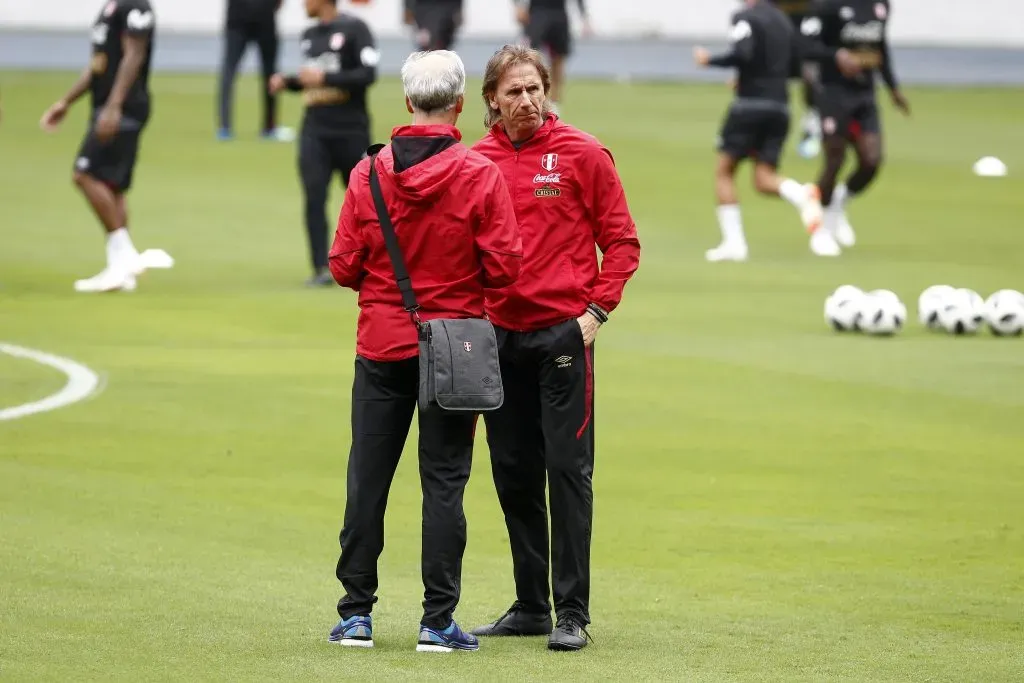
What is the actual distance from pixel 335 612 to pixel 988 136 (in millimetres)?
25214

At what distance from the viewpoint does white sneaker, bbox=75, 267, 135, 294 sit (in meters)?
16.8

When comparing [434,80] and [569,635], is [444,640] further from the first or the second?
[434,80]

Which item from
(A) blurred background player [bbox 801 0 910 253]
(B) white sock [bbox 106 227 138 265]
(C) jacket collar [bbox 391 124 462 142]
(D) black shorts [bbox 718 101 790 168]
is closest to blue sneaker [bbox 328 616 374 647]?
(C) jacket collar [bbox 391 124 462 142]

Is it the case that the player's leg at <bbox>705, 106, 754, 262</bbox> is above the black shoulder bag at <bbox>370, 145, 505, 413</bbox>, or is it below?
below

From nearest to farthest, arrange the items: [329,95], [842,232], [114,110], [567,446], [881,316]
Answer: [567,446], [881,316], [114,110], [329,95], [842,232]

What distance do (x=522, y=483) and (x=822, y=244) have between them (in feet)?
43.6

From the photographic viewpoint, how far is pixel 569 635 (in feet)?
23.2

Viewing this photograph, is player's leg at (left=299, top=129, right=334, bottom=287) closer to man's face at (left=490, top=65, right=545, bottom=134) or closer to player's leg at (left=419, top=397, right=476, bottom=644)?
man's face at (left=490, top=65, right=545, bottom=134)

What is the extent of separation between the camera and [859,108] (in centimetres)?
2012

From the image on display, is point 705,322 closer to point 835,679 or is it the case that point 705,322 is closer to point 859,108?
point 859,108

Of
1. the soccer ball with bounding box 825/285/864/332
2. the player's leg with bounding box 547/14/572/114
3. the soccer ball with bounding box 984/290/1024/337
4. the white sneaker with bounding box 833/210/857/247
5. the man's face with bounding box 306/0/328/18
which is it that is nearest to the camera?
the soccer ball with bounding box 984/290/1024/337

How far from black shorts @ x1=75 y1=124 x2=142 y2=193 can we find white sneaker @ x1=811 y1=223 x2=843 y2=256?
23.5 feet

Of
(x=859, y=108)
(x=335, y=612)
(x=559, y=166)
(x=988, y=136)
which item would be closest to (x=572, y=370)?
(x=559, y=166)

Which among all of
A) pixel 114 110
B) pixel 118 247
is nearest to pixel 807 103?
pixel 118 247
